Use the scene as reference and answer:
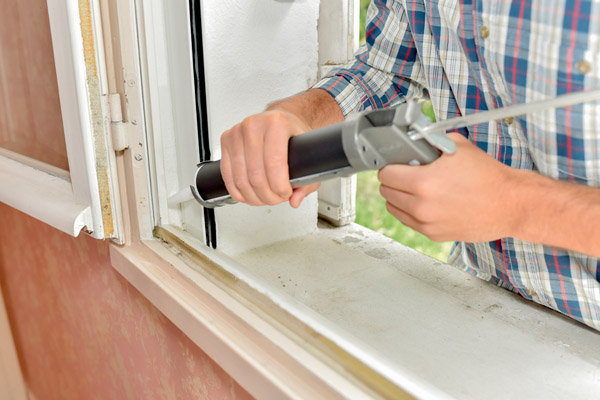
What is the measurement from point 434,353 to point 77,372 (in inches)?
36.9

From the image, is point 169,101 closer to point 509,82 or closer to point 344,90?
point 344,90

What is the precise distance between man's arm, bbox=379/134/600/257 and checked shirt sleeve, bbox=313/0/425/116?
326 millimetres

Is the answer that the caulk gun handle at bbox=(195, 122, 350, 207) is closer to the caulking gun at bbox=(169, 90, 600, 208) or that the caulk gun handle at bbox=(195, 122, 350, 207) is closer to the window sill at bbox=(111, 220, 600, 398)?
the caulking gun at bbox=(169, 90, 600, 208)

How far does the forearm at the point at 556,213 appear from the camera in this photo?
0.45 m

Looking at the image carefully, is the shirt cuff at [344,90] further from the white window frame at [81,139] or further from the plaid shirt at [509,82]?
the white window frame at [81,139]

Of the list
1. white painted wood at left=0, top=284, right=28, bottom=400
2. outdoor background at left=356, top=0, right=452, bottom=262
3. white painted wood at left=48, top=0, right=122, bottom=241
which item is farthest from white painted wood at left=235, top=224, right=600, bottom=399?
outdoor background at left=356, top=0, right=452, bottom=262

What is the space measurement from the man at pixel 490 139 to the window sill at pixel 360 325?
7 cm

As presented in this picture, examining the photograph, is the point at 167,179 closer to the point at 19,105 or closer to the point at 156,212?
the point at 156,212

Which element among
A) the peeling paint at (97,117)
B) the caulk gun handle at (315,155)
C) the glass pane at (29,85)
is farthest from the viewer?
the glass pane at (29,85)

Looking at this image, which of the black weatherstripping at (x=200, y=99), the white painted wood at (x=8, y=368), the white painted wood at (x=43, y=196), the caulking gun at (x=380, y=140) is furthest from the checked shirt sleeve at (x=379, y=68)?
the white painted wood at (x=8, y=368)

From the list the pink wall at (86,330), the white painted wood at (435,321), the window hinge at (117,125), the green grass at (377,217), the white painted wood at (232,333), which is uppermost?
the window hinge at (117,125)

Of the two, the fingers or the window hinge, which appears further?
the window hinge

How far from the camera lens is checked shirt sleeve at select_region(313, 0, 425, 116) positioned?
77 cm

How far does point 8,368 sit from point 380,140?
152 cm
